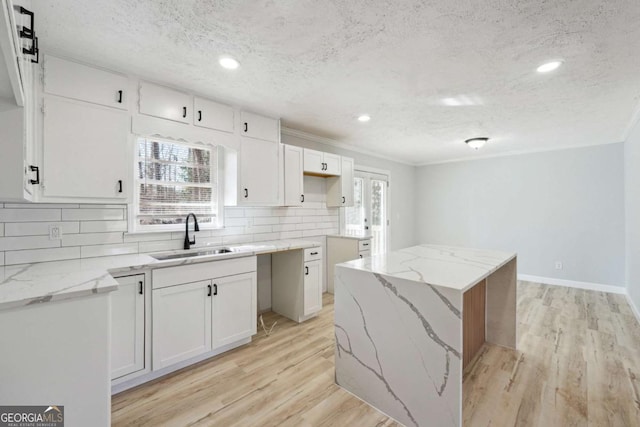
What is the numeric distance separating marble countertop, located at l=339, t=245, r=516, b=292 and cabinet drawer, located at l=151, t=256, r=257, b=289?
42.5 inches

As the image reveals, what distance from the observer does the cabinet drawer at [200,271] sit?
2.15 metres

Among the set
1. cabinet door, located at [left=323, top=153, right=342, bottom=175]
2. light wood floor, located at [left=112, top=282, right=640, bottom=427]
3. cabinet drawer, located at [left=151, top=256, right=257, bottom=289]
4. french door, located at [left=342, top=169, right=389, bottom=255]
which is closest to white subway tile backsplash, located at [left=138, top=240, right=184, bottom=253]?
cabinet drawer, located at [left=151, top=256, right=257, bottom=289]

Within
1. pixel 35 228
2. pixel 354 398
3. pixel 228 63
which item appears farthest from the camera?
pixel 228 63

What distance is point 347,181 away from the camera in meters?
4.32

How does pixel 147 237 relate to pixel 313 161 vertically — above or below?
below

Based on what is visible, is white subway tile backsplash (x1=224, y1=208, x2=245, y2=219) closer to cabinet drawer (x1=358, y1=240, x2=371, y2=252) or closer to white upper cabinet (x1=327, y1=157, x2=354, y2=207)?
white upper cabinet (x1=327, y1=157, x2=354, y2=207)

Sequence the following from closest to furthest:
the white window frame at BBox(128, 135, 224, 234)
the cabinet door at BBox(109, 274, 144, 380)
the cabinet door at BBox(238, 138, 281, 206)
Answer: the cabinet door at BBox(109, 274, 144, 380) < the white window frame at BBox(128, 135, 224, 234) < the cabinet door at BBox(238, 138, 281, 206)

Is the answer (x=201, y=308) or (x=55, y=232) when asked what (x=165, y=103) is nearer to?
(x=55, y=232)

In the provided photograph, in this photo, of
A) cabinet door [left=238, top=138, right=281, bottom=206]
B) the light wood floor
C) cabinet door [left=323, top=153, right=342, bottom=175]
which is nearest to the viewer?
the light wood floor

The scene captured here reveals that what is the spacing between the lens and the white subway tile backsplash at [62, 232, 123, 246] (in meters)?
2.18

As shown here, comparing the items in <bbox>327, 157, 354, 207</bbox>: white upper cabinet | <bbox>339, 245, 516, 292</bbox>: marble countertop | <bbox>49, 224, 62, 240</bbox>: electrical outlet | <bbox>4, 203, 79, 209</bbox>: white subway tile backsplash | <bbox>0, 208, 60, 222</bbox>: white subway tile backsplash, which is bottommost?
<bbox>339, 245, 516, 292</bbox>: marble countertop

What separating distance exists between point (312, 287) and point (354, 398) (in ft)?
4.81

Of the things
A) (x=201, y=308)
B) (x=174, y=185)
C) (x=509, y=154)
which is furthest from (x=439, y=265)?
(x=509, y=154)

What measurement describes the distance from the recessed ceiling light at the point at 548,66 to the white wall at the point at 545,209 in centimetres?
345
